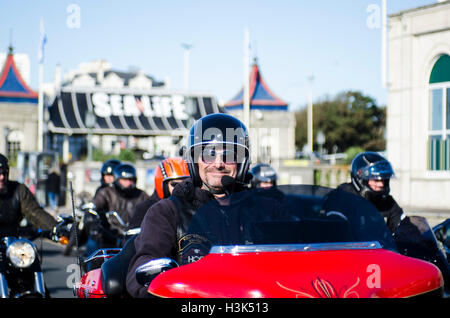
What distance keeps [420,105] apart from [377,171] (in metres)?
9.14

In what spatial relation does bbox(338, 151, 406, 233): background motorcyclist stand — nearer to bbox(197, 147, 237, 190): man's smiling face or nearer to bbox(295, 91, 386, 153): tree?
bbox(197, 147, 237, 190): man's smiling face

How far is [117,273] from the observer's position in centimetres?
328

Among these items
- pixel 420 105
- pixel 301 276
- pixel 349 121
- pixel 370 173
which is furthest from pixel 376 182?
pixel 349 121

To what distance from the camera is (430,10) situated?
14312 mm

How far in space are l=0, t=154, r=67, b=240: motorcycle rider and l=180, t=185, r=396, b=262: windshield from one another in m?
3.33

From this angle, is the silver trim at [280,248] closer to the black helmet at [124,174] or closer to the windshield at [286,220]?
the windshield at [286,220]

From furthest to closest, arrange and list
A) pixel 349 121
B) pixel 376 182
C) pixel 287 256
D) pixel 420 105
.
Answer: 1. pixel 349 121
2. pixel 420 105
3. pixel 376 182
4. pixel 287 256

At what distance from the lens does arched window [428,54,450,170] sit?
14.3 meters

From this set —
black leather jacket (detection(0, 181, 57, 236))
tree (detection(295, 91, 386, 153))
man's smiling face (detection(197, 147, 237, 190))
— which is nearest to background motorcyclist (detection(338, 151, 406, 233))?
man's smiling face (detection(197, 147, 237, 190))

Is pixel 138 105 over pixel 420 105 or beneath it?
over

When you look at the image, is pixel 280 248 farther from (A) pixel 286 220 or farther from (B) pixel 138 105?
(B) pixel 138 105

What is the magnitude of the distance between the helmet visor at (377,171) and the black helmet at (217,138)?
2.71 metres
